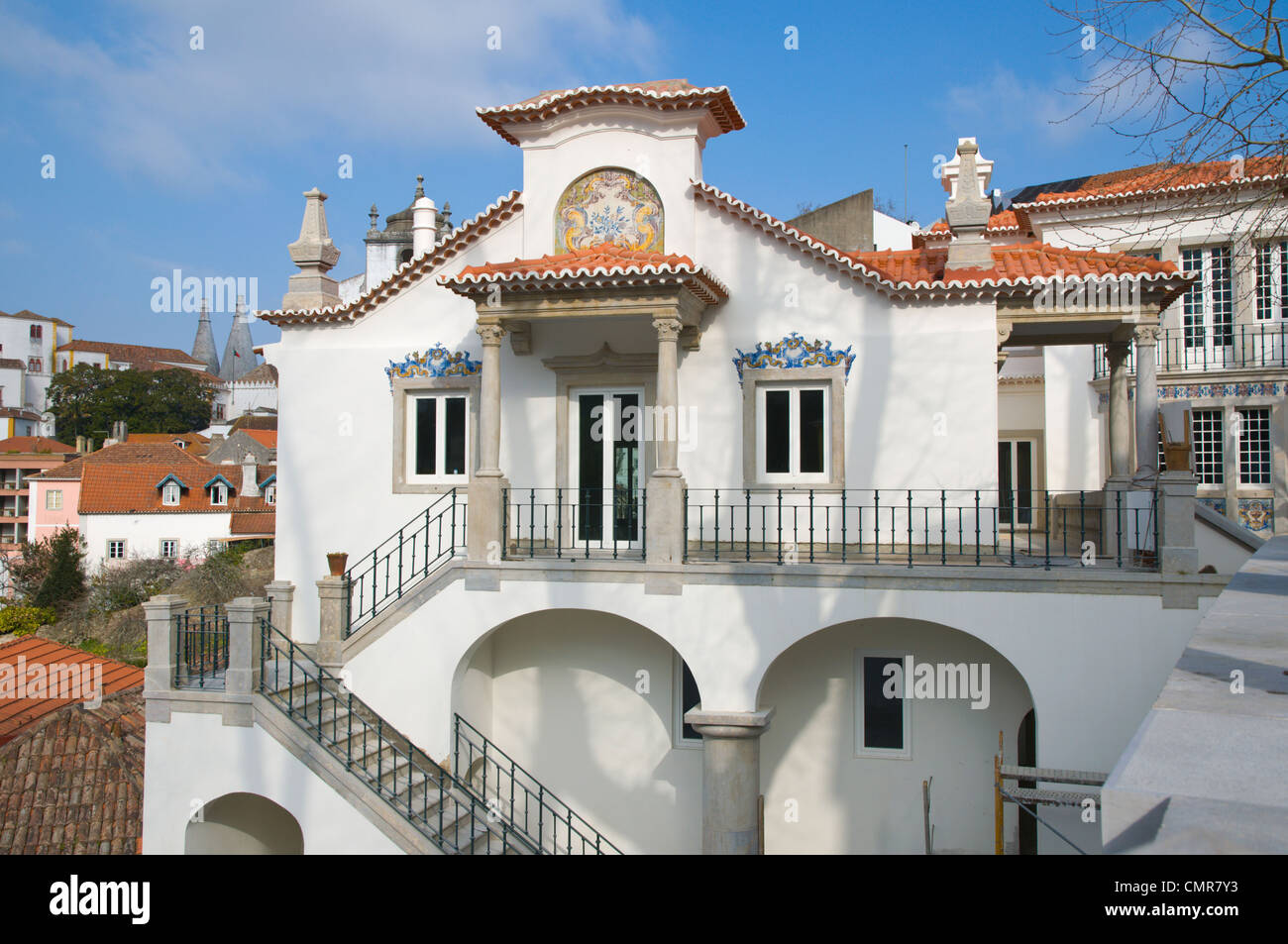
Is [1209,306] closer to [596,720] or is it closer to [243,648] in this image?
[596,720]

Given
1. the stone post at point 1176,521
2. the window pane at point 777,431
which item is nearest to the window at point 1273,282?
the stone post at point 1176,521

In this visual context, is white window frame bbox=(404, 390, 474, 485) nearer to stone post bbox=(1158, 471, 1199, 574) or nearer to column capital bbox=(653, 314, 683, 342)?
column capital bbox=(653, 314, 683, 342)

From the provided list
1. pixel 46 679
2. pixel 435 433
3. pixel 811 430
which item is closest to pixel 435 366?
pixel 435 433

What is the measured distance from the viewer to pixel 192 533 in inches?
2047

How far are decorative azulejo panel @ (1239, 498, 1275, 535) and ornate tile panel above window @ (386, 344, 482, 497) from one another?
14779 millimetres

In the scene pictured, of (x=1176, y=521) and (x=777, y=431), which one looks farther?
(x=777, y=431)

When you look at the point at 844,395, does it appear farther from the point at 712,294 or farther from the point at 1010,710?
the point at 1010,710

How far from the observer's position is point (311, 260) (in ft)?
49.9

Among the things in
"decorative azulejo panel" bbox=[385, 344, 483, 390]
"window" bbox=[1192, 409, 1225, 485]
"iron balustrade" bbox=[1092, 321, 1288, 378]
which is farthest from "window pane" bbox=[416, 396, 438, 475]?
"window" bbox=[1192, 409, 1225, 485]

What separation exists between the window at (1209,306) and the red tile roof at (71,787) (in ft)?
66.2

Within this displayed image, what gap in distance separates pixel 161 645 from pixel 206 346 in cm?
13881

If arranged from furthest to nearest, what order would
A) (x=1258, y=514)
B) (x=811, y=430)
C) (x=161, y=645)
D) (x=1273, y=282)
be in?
(x=1273, y=282), (x=1258, y=514), (x=811, y=430), (x=161, y=645)
